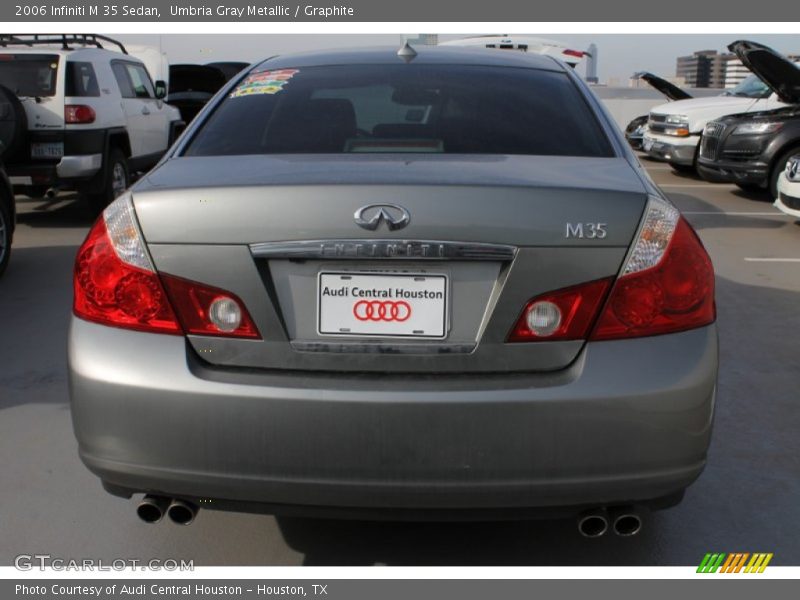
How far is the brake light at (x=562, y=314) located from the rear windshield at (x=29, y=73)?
8.43 metres

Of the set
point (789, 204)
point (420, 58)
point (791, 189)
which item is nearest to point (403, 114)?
point (420, 58)

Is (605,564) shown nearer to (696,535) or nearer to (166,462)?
(696,535)

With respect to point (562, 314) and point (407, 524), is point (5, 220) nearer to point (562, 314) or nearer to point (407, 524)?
point (407, 524)

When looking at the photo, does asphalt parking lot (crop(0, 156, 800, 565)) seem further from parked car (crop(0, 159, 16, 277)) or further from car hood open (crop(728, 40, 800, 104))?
car hood open (crop(728, 40, 800, 104))

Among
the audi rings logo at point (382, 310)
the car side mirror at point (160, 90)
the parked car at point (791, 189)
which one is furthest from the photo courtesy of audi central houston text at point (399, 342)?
the car side mirror at point (160, 90)

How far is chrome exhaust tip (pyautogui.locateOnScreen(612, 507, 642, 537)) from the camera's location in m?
2.48

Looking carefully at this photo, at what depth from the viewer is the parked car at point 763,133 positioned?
11.1 m

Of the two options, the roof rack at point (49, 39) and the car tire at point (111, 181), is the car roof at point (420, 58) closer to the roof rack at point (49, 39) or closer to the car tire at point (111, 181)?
the car tire at point (111, 181)

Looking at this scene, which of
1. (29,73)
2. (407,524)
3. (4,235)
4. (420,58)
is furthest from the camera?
(29,73)

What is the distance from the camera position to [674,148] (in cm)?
1439

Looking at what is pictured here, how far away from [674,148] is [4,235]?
1035cm
